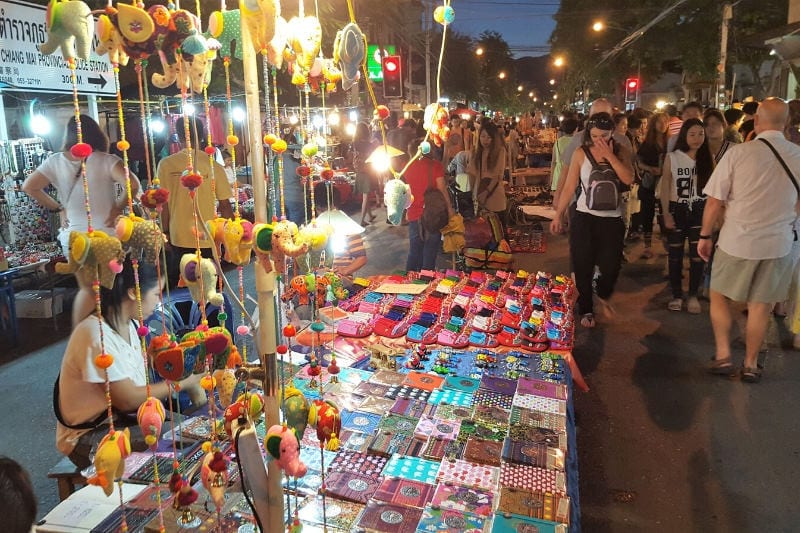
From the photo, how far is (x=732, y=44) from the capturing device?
17797mm

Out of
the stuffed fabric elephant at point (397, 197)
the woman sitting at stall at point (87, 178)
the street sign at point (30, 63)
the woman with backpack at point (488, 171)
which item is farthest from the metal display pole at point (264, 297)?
the woman with backpack at point (488, 171)

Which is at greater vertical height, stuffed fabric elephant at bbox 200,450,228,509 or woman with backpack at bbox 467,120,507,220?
woman with backpack at bbox 467,120,507,220

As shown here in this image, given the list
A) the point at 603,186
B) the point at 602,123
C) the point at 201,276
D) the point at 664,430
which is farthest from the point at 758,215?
the point at 201,276

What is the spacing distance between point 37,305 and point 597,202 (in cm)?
510

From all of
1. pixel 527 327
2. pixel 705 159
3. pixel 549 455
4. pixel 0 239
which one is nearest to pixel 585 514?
pixel 549 455

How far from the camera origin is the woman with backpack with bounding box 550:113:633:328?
441 centimetres

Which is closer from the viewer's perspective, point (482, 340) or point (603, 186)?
point (482, 340)

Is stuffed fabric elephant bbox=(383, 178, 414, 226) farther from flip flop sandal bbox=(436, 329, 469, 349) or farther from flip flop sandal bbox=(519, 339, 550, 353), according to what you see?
flip flop sandal bbox=(519, 339, 550, 353)

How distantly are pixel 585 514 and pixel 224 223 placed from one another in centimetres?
232

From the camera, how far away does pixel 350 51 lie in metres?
1.67

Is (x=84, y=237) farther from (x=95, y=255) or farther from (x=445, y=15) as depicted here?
(x=445, y=15)

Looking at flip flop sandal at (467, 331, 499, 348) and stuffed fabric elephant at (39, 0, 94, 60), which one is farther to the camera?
flip flop sandal at (467, 331, 499, 348)

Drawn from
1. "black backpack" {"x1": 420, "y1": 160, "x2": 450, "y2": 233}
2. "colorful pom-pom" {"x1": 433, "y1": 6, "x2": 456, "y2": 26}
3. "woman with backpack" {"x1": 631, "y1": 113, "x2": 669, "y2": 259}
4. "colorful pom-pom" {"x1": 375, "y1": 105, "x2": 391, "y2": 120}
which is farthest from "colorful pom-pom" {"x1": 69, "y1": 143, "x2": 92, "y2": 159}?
"woman with backpack" {"x1": 631, "y1": 113, "x2": 669, "y2": 259}

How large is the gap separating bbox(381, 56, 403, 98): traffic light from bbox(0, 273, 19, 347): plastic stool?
5.19 meters
